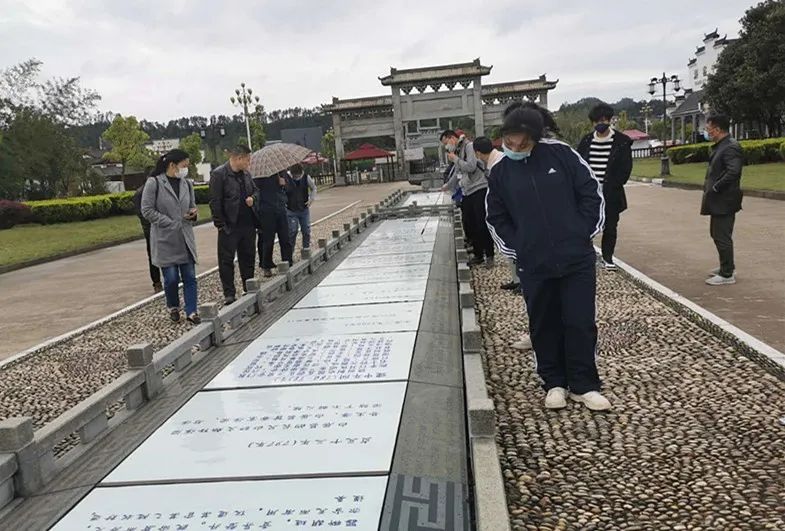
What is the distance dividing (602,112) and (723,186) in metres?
1.32

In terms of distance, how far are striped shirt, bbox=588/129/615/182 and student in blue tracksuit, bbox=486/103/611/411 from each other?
3.50 meters

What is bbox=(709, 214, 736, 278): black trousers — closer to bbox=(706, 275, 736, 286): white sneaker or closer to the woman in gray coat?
bbox=(706, 275, 736, 286): white sneaker

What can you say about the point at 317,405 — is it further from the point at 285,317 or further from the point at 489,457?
the point at 285,317

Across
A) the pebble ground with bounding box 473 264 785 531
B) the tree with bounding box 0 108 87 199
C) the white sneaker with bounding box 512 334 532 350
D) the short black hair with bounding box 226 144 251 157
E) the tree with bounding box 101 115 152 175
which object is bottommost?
the pebble ground with bounding box 473 264 785 531

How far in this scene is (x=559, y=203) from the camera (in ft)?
11.0

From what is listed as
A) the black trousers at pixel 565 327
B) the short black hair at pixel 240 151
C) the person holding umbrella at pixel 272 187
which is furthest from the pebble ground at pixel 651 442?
the person holding umbrella at pixel 272 187

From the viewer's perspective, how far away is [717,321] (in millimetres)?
5098

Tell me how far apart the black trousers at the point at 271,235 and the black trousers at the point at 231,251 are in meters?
1.17

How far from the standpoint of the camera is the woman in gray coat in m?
6.10

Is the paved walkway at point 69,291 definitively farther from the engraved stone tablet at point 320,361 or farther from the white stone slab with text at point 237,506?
the white stone slab with text at point 237,506

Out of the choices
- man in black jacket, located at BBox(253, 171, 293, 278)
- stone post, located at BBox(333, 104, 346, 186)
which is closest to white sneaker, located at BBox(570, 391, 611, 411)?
man in black jacket, located at BBox(253, 171, 293, 278)

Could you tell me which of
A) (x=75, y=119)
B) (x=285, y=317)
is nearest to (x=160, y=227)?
(x=285, y=317)

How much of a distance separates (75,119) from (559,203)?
33.9 m

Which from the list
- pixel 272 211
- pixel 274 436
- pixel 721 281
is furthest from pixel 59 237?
pixel 274 436
